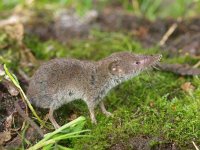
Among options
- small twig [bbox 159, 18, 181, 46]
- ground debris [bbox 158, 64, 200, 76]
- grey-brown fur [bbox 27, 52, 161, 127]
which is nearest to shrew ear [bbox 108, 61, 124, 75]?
grey-brown fur [bbox 27, 52, 161, 127]

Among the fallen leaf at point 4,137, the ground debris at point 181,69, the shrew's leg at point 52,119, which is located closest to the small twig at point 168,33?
the ground debris at point 181,69

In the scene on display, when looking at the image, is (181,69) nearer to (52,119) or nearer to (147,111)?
(147,111)

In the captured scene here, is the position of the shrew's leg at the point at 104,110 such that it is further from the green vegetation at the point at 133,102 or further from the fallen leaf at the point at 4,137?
the fallen leaf at the point at 4,137

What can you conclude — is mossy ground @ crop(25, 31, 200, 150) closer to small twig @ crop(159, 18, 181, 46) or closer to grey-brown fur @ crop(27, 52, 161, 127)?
grey-brown fur @ crop(27, 52, 161, 127)

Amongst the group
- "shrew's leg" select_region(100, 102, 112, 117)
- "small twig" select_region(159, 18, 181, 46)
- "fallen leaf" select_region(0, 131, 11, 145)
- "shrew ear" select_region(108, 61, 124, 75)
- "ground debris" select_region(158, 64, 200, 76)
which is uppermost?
"shrew ear" select_region(108, 61, 124, 75)

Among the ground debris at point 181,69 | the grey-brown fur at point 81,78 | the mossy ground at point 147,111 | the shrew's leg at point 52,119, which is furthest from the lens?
the ground debris at point 181,69

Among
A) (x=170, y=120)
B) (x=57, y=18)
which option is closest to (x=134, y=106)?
(x=170, y=120)
